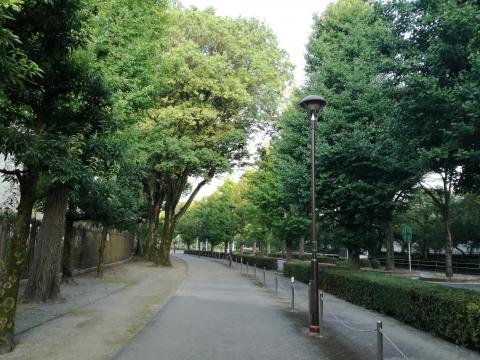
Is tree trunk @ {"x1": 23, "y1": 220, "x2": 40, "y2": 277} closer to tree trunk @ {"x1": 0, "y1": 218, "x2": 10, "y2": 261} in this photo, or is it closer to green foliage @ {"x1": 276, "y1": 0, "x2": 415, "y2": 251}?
tree trunk @ {"x1": 0, "y1": 218, "x2": 10, "y2": 261}

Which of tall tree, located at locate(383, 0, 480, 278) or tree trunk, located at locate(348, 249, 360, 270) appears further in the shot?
tree trunk, located at locate(348, 249, 360, 270)

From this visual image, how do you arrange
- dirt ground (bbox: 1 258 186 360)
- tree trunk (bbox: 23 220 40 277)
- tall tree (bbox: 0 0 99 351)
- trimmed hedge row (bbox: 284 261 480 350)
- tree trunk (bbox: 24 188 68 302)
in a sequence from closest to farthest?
tall tree (bbox: 0 0 99 351), dirt ground (bbox: 1 258 186 360), trimmed hedge row (bbox: 284 261 480 350), tree trunk (bbox: 24 188 68 302), tree trunk (bbox: 23 220 40 277)

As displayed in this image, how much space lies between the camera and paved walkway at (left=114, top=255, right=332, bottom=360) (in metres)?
7.05

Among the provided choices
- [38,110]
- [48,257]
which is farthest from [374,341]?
[48,257]

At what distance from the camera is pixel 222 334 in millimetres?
8609

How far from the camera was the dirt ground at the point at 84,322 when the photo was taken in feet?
22.9

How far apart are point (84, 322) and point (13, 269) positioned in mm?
2836

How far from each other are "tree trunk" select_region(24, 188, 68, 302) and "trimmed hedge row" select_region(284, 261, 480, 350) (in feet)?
29.6

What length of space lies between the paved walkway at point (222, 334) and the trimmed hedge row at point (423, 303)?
255 centimetres

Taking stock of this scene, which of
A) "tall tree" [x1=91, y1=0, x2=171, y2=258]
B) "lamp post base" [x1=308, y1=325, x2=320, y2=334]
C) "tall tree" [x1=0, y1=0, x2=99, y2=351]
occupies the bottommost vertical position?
"lamp post base" [x1=308, y1=325, x2=320, y2=334]

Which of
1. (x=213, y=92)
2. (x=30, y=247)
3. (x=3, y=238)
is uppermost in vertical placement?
(x=213, y=92)

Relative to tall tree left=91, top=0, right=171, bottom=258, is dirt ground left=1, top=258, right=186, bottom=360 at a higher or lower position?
lower

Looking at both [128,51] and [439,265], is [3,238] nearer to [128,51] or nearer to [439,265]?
[128,51]

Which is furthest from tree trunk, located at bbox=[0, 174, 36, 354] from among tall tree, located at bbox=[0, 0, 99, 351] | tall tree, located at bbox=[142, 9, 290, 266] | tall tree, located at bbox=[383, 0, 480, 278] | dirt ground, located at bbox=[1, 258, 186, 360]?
tall tree, located at bbox=[142, 9, 290, 266]
